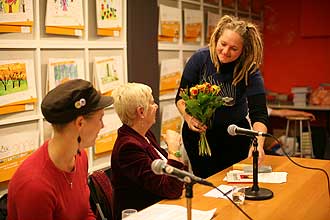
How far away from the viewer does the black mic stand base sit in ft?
6.86

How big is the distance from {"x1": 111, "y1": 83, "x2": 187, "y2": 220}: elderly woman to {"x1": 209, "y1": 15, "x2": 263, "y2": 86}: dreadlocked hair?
0.76 metres

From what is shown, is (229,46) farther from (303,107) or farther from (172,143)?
(303,107)

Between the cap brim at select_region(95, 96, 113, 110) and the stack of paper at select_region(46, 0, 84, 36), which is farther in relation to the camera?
A: the stack of paper at select_region(46, 0, 84, 36)

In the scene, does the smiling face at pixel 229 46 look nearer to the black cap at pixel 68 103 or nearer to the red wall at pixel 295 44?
the black cap at pixel 68 103

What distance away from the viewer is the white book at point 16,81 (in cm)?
256

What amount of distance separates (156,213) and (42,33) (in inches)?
60.6

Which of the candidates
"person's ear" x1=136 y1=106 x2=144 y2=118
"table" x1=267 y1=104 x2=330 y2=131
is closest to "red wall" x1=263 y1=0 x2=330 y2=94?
"table" x1=267 y1=104 x2=330 y2=131

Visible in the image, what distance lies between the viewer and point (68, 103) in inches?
61.3

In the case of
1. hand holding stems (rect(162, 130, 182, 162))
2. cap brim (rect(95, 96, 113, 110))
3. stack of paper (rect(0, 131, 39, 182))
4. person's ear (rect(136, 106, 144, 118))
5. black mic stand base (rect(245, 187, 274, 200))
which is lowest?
black mic stand base (rect(245, 187, 274, 200))

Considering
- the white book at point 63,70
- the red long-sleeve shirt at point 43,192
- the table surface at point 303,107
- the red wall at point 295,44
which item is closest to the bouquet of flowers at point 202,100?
the red long-sleeve shirt at point 43,192

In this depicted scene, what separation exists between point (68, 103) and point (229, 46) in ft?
4.47

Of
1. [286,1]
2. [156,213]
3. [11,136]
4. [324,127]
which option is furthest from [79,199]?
[286,1]

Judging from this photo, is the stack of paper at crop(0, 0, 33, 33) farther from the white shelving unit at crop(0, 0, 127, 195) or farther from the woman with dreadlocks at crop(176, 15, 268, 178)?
the woman with dreadlocks at crop(176, 15, 268, 178)

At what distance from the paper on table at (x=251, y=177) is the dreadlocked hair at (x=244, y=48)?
62 cm
